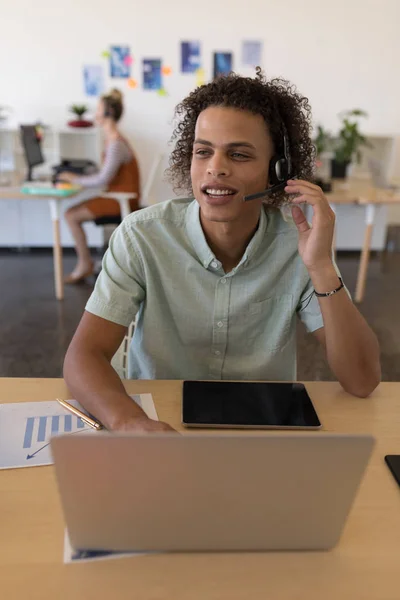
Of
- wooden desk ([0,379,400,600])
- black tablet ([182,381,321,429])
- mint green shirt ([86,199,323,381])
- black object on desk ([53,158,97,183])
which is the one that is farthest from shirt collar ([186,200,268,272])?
black object on desk ([53,158,97,183])

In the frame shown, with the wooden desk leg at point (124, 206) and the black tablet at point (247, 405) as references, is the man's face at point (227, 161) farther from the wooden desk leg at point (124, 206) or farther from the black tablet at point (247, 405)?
the wooden desk leg at point (124, 206)

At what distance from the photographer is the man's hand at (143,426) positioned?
0.87 meters

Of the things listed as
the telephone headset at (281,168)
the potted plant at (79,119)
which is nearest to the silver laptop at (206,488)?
the telephone headset at (281,168)

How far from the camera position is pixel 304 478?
57 cm

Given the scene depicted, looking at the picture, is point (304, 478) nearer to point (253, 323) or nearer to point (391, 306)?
point (253, 323)

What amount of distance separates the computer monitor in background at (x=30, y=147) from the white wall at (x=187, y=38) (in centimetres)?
131

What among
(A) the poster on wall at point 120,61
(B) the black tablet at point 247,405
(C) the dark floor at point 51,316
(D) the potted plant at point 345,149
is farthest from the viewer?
(A) the poster on wall at point 120,61

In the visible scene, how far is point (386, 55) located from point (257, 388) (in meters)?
5.41

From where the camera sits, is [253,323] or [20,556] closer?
[20,556]

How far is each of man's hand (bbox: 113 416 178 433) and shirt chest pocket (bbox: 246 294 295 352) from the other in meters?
0.45

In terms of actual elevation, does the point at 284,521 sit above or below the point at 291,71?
below

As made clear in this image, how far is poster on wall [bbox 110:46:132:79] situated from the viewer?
210 inches

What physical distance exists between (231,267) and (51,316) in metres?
2.42

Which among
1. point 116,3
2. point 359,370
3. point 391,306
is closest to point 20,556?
point 359,370
